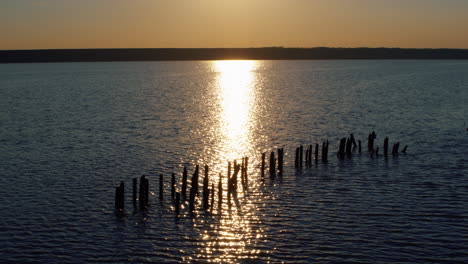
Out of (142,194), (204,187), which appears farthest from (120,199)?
(204,187)

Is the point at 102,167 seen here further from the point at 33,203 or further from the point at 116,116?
the point at 116,116

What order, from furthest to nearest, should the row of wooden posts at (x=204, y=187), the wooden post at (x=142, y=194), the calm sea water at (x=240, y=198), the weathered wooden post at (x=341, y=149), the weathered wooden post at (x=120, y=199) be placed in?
the weathered wooden post at (x=341, y=149)
the wooden post at (x=142, y=194)
the row of wooden posts at (x=204, y=187)
the weathered wooden post at (x=120, y=199)
the calm sea water at (x=240, y=198)

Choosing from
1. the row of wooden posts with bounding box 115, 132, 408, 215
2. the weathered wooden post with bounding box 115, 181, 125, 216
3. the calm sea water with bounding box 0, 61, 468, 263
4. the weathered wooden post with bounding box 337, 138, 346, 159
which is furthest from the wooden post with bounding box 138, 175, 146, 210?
the weathered wooden post with bounding box 337, 138, 346, 159

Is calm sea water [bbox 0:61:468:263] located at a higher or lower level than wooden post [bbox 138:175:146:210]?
lower

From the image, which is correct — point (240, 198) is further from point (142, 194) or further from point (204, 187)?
point (142, 194)

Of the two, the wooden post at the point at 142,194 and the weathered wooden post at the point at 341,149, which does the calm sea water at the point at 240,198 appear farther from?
the weathered wooden post at the point at 341,149

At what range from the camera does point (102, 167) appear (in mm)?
38656

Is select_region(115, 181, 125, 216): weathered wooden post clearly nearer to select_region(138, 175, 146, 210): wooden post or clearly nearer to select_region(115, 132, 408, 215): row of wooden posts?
select_region(115, 132, 408, 215): row of wooden posts

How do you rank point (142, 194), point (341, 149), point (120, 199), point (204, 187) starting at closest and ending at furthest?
point (120, 199), point (142, 194), point (204, 187), point (341, 149)

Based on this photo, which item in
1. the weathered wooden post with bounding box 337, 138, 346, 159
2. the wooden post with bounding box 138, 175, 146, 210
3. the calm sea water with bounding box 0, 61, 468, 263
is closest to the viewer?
the calm sea water with bounding box 0, 61, 468, 263

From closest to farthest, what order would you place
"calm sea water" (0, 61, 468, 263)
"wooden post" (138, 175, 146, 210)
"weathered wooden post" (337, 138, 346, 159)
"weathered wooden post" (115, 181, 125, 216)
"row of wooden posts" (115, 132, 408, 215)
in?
"calm sea water" (0, 61, 468, 263) → "weathered wooden post" (115, 181, 125, 216) → "row of wooden posts" (115, 132, 408, 215) → "wooden post" (138, 175, 146, 210) → "weathered wooden post" (337, 138, 346, 159)

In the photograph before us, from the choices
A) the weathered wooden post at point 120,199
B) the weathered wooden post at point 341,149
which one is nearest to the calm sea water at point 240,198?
the weathered wooden post at point 120,199

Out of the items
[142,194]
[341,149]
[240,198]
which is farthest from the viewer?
[341,149]

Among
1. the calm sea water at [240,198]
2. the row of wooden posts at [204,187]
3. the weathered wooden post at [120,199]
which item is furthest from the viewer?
the row of wooden posts at [204,187]
